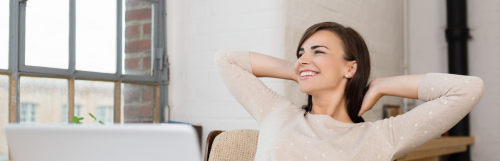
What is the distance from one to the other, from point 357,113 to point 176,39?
1.15 meters

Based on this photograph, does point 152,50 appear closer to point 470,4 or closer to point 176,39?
point 176,39

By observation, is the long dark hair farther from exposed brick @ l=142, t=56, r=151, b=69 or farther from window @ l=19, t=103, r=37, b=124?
window @ l=19, t=103, r=37, b=124

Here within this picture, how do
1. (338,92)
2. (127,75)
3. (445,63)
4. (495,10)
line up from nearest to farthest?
(338,92) → (127,75) → (495,10) → (445,63)

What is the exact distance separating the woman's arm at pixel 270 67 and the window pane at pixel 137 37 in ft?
2.47

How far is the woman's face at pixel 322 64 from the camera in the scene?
1.25 meters

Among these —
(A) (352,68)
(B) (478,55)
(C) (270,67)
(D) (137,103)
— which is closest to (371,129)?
(A) (352,68)

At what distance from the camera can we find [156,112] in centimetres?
204

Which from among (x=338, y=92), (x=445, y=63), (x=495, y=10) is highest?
(x=495, y=10)

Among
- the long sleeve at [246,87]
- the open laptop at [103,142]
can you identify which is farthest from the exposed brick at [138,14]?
the open laptop at [103,142]

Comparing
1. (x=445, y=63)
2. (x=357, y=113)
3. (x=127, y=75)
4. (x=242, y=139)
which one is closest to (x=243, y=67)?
(x=242, y=139)

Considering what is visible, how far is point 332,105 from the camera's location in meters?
1.32

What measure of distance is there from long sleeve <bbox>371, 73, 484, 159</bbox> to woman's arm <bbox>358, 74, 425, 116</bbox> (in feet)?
0.07

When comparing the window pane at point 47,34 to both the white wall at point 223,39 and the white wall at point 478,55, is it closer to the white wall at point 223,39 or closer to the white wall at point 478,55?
the white wall at point 223,39

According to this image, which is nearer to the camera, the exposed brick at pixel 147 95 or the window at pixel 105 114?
the window at pixel 105 114
